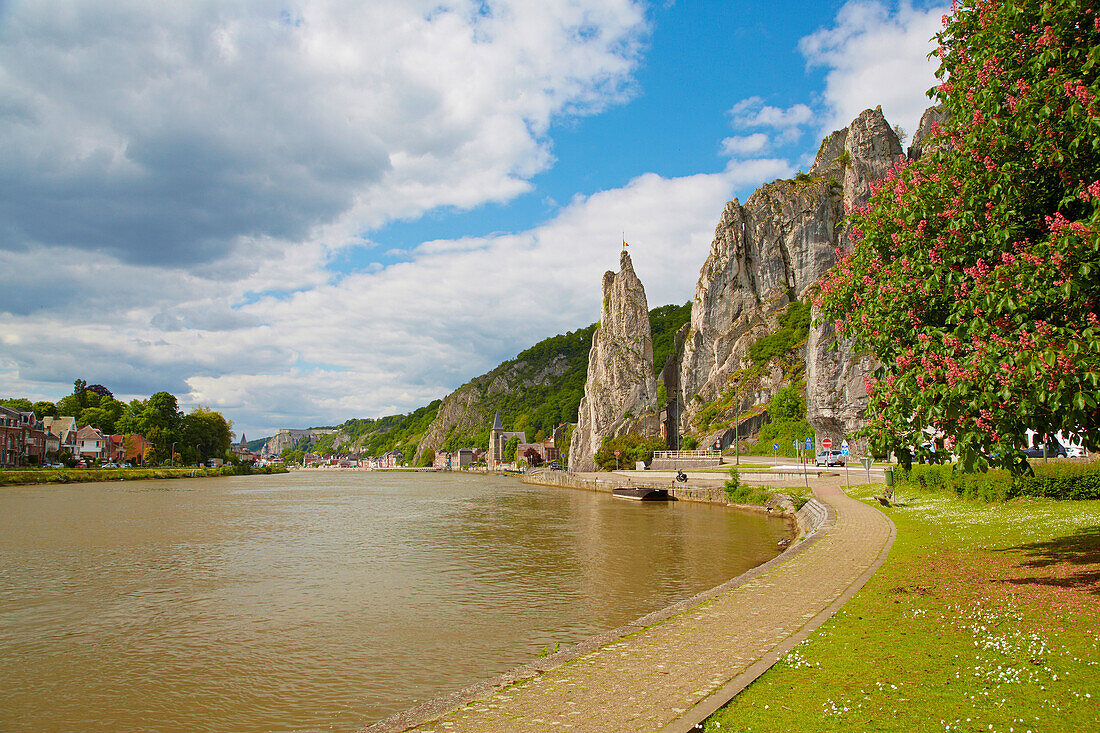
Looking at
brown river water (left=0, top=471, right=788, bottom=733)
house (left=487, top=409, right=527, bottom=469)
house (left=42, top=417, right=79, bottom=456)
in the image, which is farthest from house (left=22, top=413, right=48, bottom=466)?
house (left=487, top=409, right=527, bottom=469)

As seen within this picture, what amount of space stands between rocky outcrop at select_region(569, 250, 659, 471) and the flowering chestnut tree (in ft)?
337

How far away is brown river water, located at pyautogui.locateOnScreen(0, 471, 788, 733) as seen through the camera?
30.0 feet

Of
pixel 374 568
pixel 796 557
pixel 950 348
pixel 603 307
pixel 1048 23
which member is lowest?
pixel 374 568

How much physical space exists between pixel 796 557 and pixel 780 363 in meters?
83.5

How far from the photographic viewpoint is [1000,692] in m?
5.78

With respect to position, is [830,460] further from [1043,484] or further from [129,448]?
[129,448]

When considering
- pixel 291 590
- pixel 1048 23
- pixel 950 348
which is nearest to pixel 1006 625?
pixel 950 348

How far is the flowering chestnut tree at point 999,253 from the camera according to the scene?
24.2ft

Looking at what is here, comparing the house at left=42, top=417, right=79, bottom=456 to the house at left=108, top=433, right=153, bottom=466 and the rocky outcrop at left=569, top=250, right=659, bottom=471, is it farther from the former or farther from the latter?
the rocky outcrop at left=569, top=250, right=659, bottom=471

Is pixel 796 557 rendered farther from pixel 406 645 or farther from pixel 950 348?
pixel 406 645

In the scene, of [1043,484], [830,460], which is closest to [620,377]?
[830,460]

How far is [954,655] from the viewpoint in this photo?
6.97 m

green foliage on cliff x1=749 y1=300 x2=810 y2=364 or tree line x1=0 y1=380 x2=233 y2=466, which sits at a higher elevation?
green foliage on cliff x1=749 y1=300 x2=810 y2=364

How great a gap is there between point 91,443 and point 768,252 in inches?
4535
